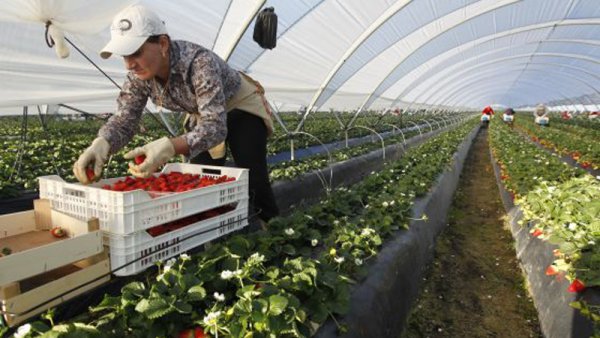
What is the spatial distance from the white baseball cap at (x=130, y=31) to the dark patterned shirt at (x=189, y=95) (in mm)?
262

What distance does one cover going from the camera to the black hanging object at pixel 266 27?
4395 mm

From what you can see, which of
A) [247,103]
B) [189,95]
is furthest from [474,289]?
[189,95]

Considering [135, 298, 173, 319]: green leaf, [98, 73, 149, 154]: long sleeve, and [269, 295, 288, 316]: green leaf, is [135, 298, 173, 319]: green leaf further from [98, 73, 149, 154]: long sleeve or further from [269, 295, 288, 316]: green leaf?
[98, 73, 149, 154]: long sleeve

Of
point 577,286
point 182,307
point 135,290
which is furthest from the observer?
point 577,286

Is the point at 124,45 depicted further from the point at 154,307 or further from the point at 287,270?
the point at 287,270

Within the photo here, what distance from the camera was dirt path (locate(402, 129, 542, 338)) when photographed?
312cm

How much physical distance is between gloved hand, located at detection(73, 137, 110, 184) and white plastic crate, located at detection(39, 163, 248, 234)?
0.21 feet

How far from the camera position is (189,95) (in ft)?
8.45

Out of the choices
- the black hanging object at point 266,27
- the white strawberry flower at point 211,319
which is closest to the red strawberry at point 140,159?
the white strawberry flower at point 211,319

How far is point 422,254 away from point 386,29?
697 cm

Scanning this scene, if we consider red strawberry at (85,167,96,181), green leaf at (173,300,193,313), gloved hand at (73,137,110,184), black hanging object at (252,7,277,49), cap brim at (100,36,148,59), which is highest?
black hanging object at (252,7,277,49)

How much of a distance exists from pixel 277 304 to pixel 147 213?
0.96 m

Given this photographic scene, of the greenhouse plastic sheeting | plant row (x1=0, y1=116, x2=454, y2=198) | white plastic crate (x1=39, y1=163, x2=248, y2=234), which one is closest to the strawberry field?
white plastic crate (x1=39, y1=163, x2=248, y2=234)

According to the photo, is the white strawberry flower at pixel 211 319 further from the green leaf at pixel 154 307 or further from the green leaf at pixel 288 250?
the green leaf at pixel 288 250
